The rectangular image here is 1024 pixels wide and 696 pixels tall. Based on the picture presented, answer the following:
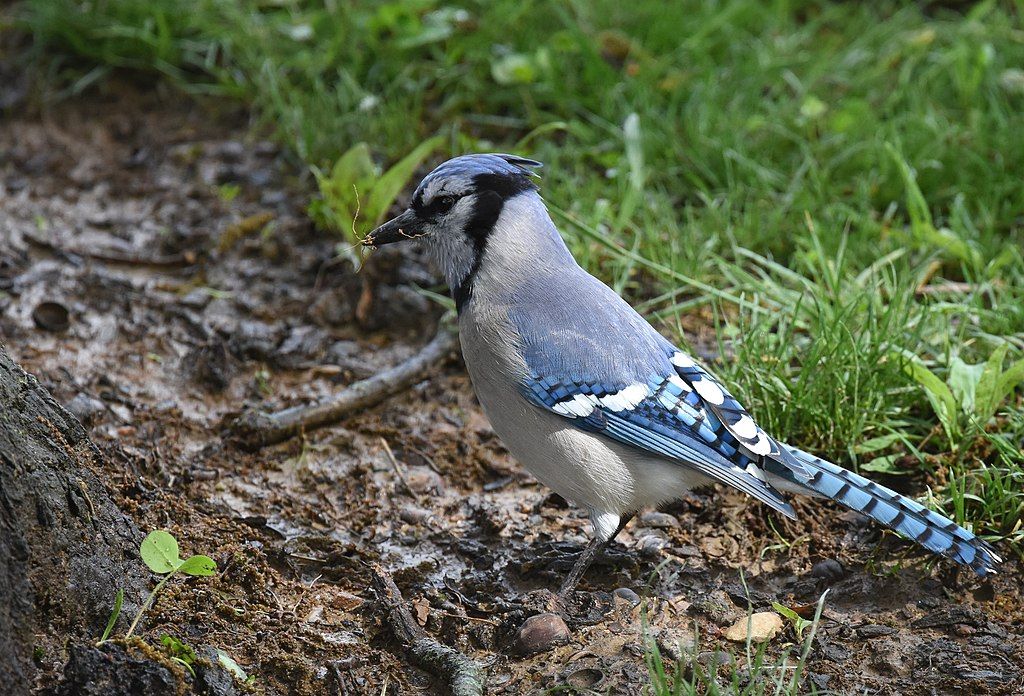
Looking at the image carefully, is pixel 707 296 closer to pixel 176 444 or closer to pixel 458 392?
pixel 458 392

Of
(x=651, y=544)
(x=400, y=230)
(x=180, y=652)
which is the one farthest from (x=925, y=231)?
(x=180, y=652)

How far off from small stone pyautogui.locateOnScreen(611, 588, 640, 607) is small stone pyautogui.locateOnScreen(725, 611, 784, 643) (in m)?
0.28

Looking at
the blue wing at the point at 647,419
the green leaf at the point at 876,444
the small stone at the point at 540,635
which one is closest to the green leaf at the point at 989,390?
the green leaf at the point at 876,444

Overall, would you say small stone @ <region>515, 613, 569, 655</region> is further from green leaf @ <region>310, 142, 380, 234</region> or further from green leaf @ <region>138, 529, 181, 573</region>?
green leaf @ <region>310, 142, 380, 234</region>

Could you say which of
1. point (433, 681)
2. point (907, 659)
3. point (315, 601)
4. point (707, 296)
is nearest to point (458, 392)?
point (707, 296)

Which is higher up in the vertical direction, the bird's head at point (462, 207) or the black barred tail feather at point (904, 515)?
the bird's head at point (462, 207)

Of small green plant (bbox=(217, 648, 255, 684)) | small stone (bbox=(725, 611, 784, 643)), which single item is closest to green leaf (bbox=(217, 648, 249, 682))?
small green plant (bbox=(217, 648, 255, 684))

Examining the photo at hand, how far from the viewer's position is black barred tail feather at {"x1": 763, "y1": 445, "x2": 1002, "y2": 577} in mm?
2818

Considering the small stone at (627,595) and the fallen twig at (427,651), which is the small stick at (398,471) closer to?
the fallen twig at (427,651)

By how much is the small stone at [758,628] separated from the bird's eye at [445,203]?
1390 millimetres

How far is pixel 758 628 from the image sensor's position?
2.82 metres

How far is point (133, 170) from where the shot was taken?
17.4 feet

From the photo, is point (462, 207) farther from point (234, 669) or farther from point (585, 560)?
point (234, 669)

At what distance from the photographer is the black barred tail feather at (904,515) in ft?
9.25
